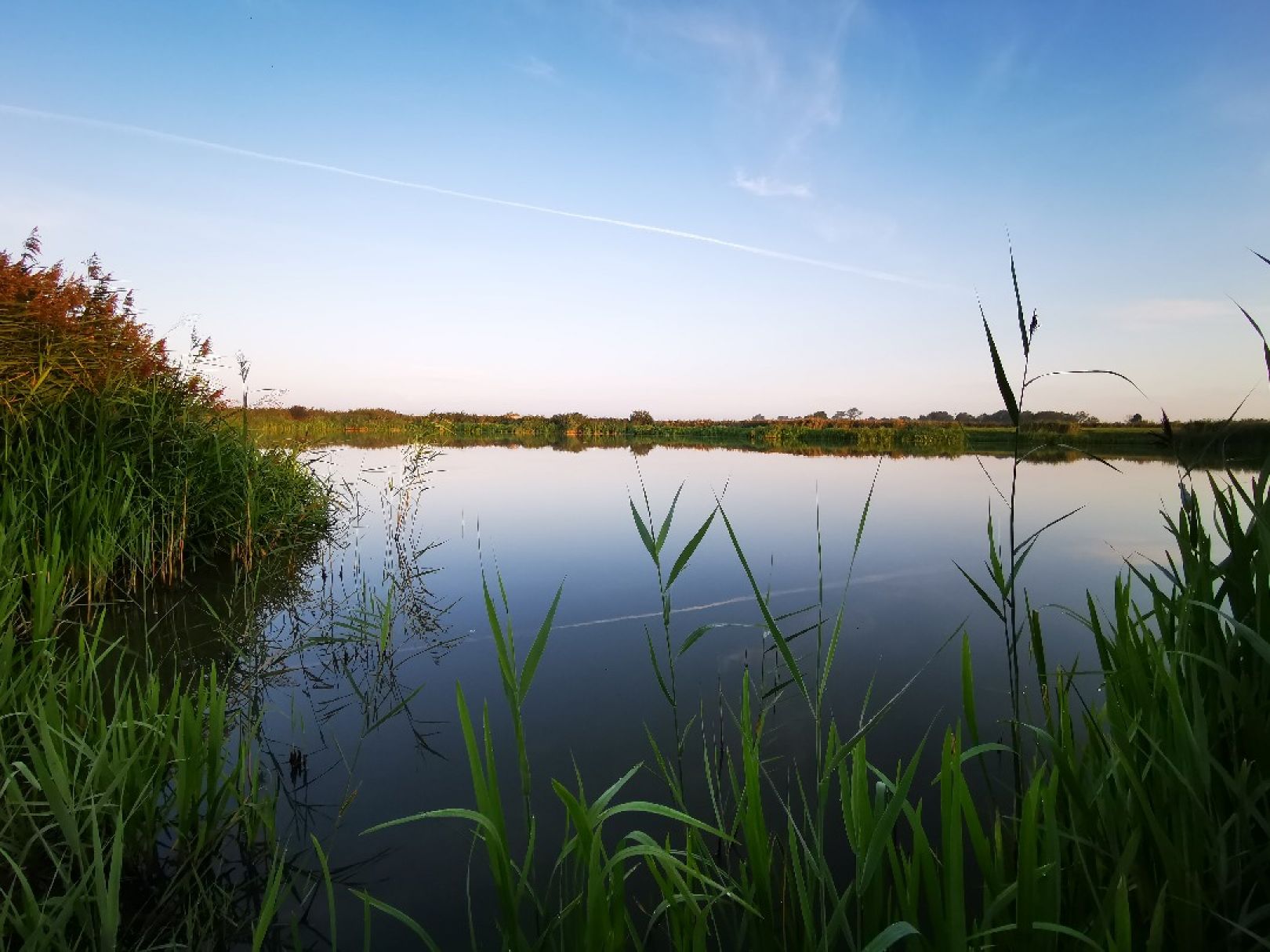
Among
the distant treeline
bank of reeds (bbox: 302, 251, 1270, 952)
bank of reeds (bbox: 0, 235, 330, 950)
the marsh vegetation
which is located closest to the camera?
bank of reeds (bbox: 302, 251, 1270, 952)

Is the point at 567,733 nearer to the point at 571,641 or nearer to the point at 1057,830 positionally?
the point at 571,641

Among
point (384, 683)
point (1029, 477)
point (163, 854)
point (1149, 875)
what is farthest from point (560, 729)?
point (1029, 477)

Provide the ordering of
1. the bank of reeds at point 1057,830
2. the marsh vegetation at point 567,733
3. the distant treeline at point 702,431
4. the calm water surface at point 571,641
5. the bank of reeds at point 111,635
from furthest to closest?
the distant treeline at point 702,431
the calm water surface at point 571,641
the bank of reeds at point 111,635
the marsh vegetation at point 567,733
the bank of reeds at point 1057,830

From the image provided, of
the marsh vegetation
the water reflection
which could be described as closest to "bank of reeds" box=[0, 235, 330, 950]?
the marsh vegetation

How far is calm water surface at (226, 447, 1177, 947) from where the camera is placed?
9.40 ft

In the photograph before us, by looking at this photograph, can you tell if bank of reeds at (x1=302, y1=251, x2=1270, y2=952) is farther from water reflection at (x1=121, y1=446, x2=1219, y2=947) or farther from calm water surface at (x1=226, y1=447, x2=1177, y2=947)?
calm water surface at (x1=226, y1=447, x2=1177, y2=947)

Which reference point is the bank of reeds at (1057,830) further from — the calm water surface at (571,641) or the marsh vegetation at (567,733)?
the calm water surface at (571,641)

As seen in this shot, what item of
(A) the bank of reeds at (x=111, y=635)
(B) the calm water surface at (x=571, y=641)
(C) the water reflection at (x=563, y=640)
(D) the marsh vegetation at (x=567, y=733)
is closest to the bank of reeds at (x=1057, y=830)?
(D) the marsh vegetation at (x=567, y=733)

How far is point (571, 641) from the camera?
5082 millimetres

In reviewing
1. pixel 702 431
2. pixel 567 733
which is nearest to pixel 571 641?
pixel 567 733

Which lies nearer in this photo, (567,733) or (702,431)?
(567,733)

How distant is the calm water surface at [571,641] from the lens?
9.40ft

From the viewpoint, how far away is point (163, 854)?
93.1 inches

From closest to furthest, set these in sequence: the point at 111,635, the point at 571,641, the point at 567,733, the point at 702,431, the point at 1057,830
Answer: the point at 1057,830 < the point at 567,733 < the point at 111,635 < the point at 571,641 < the point at 702,431
